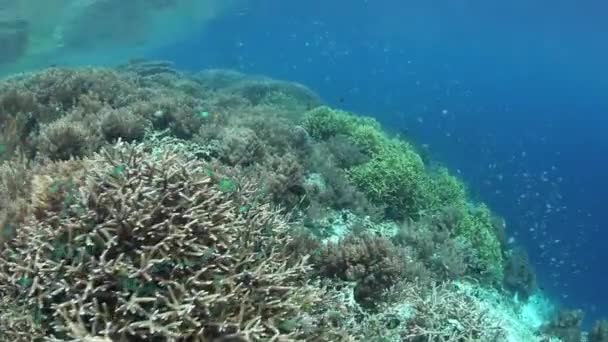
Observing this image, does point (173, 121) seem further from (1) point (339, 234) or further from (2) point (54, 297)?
(2) point (54, 297)

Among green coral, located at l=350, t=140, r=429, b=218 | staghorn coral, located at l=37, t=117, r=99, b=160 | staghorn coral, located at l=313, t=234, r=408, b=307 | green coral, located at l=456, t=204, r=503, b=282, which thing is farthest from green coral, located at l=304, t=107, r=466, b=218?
staghorn coral, located at l=37, t=117, r=99, b=160

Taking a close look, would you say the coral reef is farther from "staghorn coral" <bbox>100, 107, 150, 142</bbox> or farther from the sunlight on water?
the sunlight on water

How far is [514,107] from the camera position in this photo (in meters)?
123

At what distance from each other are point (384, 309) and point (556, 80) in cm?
20334

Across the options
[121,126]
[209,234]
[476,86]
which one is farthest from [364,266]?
[476,86]

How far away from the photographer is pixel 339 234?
8445 millimetres

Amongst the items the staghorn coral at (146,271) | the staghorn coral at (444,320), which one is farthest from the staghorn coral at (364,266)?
the staghorn coral at (146,271)

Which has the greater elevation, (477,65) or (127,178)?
(477,65)

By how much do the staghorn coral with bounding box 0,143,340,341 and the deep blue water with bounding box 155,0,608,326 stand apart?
14.2 metres

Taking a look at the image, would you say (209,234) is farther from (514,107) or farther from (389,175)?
(514,107)

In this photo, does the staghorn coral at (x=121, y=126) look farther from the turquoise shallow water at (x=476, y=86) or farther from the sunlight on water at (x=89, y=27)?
the sunlight on water at (x=89, y=27)

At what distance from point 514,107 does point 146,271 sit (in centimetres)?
13144

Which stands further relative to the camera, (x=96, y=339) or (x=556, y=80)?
(x=556, y=80)

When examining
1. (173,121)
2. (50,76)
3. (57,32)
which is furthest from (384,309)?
(57,32)
